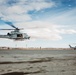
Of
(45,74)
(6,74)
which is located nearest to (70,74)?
(45,74)

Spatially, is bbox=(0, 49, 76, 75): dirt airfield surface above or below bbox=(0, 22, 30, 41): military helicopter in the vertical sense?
below

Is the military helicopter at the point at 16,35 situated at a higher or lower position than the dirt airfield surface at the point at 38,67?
higher

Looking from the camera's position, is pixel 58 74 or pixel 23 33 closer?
pixel 58 74

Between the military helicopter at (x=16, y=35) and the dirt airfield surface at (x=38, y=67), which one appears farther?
the military helicopter at (x=16, y=35)

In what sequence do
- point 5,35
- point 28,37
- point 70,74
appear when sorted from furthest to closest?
point 5,35 < point 28,37 < point 70,74

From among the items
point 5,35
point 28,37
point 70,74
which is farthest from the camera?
point 5,35

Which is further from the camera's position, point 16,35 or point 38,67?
point 16,35

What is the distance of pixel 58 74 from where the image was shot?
32375 mm

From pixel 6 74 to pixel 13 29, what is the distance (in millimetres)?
84626

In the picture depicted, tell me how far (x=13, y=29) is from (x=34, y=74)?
85031 millimetres

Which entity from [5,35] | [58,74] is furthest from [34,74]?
[5,35]

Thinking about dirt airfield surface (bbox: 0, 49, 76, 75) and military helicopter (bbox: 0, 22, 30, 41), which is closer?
dirt airfield surface (bbox: 0, 49, 76, 75)

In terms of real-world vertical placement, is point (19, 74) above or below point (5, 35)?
below

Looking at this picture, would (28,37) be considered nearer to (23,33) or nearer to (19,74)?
(23,33)
